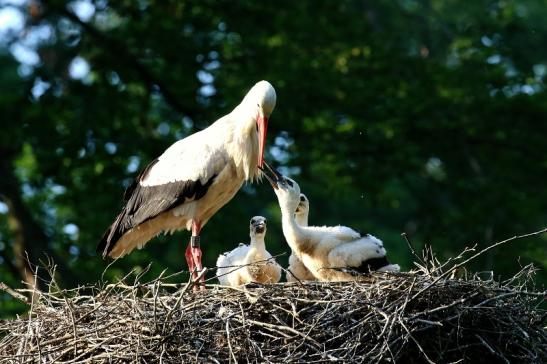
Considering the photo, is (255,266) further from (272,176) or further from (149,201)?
(149,201)

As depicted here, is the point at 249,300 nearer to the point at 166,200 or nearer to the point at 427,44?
the point at 166,200

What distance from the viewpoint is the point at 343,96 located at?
1803cm

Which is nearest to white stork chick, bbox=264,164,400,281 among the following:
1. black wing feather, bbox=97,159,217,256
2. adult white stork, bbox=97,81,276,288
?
adult white stork, bbox=97,81,276,288

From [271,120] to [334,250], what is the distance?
7858 millimetres

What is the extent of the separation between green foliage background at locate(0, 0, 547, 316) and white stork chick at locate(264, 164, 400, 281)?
23.8 ft

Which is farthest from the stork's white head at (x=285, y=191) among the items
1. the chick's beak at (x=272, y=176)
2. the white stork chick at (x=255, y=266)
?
the white stork chick at (x=255, y=266)

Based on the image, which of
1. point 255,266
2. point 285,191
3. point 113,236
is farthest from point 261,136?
point 113,236

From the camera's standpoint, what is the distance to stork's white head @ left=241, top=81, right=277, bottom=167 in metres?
10.2

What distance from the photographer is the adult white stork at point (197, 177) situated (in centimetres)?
1036

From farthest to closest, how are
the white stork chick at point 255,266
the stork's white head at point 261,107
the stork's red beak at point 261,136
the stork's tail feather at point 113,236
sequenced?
the stork's tail feather at point 113,236, the stork's white head at point 261,107, the stork's red beak at point 261,136, the white stork chick at point 255,266

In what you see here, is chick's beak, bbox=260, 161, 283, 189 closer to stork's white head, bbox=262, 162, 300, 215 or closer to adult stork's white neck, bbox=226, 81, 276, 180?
stork's white head, bbox=262, 162, 300, 215

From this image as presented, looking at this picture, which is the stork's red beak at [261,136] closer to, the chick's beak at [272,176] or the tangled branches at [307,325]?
the chick's beak at [272,176]

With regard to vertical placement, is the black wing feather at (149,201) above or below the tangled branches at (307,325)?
below

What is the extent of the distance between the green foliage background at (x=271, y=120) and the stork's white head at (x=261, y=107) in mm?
6596
